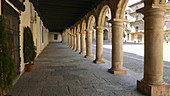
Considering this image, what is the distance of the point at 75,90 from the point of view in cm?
335

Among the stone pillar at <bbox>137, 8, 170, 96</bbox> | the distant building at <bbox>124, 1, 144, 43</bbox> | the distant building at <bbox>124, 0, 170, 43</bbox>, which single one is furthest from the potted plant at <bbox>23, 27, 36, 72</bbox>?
the distant building at <bbox>124, 1, 144, 43</bbox>

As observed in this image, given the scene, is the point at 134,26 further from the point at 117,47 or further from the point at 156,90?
the point at 156,90

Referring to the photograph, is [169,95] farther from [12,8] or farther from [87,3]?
[87,3]

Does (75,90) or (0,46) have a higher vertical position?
(0,46)

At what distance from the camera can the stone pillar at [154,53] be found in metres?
3.06

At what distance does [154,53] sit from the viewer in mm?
3146

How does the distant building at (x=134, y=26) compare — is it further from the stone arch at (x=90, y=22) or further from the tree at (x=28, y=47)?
the tree at (x=28, y=47)

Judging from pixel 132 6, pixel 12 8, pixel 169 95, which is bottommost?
pixel 169 95

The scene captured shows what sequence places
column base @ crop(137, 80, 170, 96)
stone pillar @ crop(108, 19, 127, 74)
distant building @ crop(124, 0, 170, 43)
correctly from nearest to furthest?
column base @ crop(137, 80, 170, 96), stone pillar @ crop(108, 19, 127, 74), distant building @ crop(124, 0, 170, 43)

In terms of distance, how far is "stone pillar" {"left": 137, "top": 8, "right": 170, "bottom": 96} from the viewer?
3064mm

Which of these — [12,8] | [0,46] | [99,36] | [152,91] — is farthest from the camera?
[99,36]

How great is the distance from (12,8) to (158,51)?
159 inches

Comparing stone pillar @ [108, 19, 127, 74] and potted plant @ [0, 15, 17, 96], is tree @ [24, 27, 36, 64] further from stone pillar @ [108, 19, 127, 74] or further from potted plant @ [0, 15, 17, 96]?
stone pillar @ [108, 19, 127, 74]

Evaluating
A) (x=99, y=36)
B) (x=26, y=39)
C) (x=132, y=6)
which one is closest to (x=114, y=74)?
(x=99, y=36)
